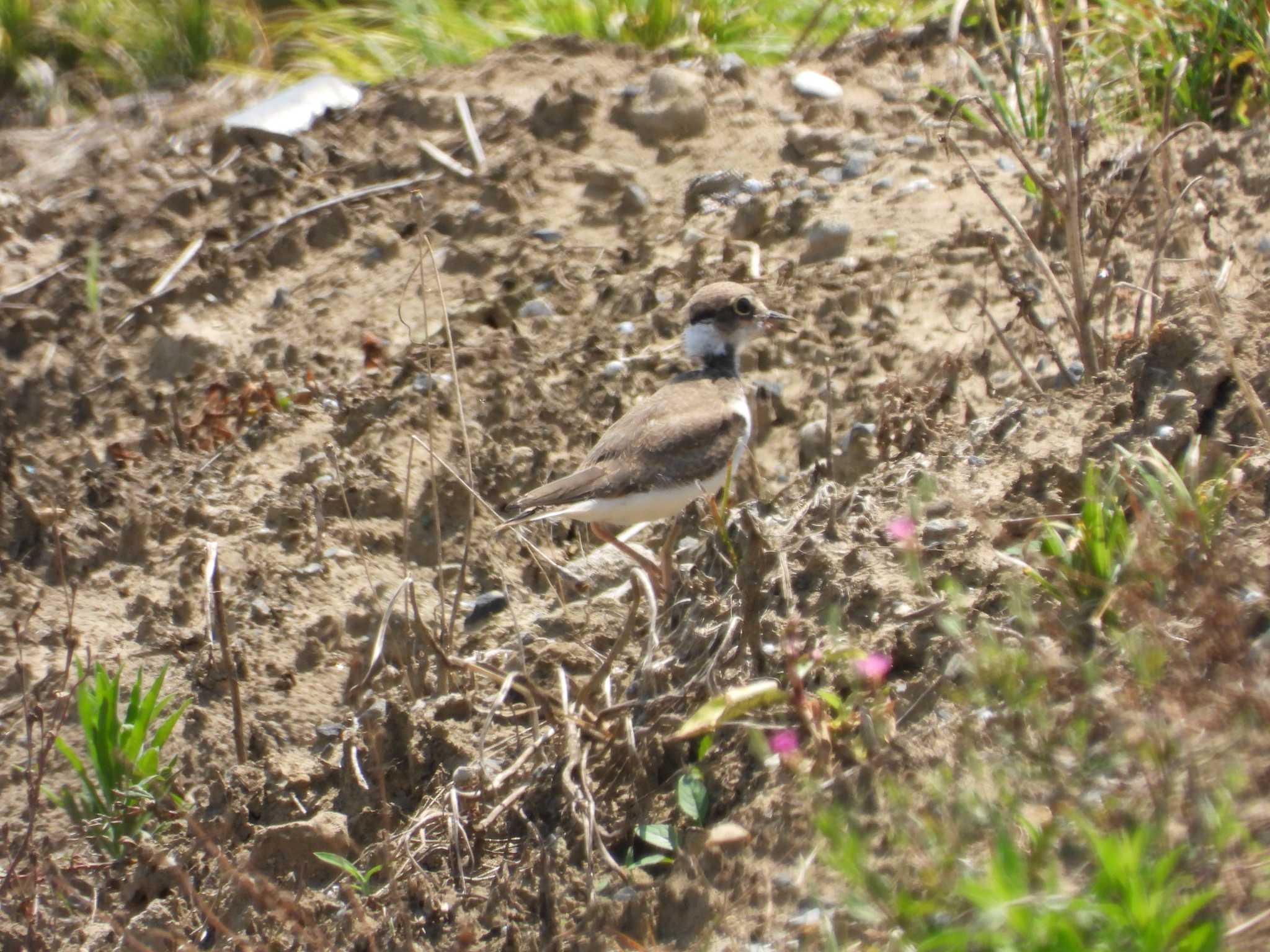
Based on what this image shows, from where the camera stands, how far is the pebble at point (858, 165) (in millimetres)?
7168

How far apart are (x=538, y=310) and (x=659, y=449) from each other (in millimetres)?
1491

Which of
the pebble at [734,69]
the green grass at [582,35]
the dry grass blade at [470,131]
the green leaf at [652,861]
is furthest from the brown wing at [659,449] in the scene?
the pebble at [734,69]

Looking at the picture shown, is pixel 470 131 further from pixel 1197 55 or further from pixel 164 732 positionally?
pixel 164 732

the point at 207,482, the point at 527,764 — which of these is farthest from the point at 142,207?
the point at 527,764

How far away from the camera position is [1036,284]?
629 centimetres

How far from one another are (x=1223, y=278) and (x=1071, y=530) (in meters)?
1.87

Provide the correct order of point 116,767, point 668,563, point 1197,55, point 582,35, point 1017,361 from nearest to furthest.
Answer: point 116,767, point 668,563, point 1017,361, point 1197,55, point 582,35

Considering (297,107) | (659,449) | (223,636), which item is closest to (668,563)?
(659,449)

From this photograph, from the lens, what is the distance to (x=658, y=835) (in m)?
4.16

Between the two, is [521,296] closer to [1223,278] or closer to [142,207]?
[142,207]

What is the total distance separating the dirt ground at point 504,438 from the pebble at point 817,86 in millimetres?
78

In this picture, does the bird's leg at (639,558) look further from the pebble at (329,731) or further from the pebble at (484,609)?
the pebble at (329,731)

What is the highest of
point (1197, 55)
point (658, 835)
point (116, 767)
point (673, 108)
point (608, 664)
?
point (1197, 55)

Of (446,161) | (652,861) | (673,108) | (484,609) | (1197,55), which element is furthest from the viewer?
(446,161)
